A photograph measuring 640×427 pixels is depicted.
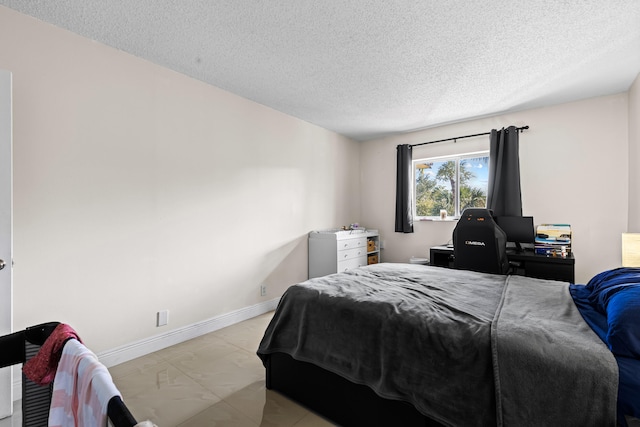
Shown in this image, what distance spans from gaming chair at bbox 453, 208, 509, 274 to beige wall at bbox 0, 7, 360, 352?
2.12 metres

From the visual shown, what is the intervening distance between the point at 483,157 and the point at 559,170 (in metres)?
0.87

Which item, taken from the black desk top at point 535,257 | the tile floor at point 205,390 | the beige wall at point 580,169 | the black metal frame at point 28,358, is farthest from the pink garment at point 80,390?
the beige wall at point 580,169

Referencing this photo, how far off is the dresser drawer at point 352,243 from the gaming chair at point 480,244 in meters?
1.45

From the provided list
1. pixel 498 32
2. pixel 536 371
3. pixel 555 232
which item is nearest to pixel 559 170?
pixel 555 232

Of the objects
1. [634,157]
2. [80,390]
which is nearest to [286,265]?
[80,390]

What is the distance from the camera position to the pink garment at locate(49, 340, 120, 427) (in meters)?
0.66

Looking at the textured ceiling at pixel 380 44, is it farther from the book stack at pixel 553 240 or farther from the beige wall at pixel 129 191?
the book stack at pixel 553 240

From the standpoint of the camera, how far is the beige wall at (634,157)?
2848 millimetres

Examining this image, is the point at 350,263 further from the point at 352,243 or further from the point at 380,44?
the point at 380,44

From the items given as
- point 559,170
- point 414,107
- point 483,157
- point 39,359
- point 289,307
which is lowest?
point 289,307

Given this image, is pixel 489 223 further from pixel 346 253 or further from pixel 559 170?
pixel 346 253

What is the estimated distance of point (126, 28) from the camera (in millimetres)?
2158

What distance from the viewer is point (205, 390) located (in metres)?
2.06

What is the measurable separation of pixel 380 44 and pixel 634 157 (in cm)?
280
